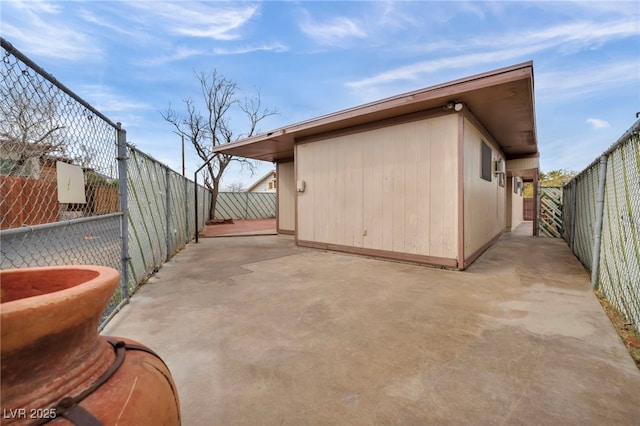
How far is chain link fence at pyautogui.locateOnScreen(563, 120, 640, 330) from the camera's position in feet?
7.81

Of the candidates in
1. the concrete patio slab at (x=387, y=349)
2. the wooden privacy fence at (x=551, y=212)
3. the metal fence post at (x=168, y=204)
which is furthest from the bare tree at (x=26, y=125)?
the wooden privacy fence at (x=551, y=212)

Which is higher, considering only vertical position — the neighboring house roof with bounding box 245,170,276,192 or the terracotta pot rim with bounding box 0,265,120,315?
the neighboring house roof with bounding box 245,170,276,192

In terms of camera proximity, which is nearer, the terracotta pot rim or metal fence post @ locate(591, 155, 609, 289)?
the terracotta pot rim

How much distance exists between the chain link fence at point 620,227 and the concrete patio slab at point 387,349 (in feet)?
0.90

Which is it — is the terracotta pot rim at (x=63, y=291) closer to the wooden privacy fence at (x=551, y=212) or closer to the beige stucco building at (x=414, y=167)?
the beige stucco building at (x=414, y=167)

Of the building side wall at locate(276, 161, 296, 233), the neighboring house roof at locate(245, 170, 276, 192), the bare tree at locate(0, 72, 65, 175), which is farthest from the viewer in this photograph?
the neighboring house roof at locate(245, 170, 276, 192)

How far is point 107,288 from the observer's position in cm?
75

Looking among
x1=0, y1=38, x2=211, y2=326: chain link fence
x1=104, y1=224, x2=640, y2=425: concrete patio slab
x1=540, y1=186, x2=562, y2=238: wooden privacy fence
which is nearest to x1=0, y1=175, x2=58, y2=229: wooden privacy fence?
x1=0, y1=38, x2=211, y2=326: chain link fence

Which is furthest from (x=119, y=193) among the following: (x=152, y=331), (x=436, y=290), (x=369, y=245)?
(x=369, y=245)

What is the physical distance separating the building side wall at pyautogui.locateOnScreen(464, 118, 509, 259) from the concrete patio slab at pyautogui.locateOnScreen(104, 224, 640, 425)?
1.16 m

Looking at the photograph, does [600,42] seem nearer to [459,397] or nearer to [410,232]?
[410,232]

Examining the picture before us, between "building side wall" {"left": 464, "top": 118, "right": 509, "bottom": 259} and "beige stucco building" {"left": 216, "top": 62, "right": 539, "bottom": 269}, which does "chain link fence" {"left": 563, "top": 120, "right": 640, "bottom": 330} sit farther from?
"building side wall" {"left": 464, "top": 118, "right": 509, "bottom": 259}

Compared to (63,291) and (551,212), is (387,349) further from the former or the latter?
(551,212)

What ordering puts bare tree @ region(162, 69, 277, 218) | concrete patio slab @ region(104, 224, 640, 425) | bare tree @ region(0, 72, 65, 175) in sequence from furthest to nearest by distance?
bare tree @ region(162, 69, 277, 218) < concrete patio slab @ region(104, 224, 640, 425) < bare tree @ region(0, 72, 65, 175)
